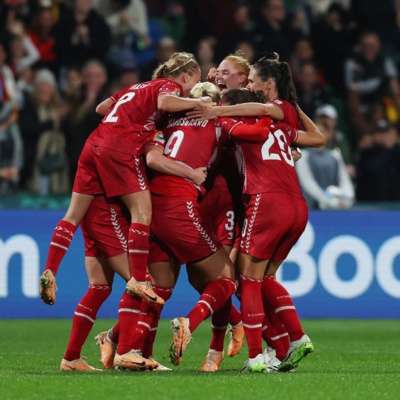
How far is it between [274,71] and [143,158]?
1.06m

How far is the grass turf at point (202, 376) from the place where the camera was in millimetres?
6250

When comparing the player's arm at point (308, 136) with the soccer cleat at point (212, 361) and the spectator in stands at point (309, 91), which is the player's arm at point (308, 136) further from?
the spectator in stands at point (309, 91)

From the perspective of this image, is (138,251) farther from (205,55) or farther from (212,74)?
(205,55)

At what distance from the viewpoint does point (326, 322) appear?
39.8 feet

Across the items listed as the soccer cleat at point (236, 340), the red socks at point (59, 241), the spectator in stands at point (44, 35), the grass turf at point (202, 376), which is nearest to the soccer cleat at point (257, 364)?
the grass turf at point (202, 376)

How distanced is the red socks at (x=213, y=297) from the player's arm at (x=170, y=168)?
2.21 ft

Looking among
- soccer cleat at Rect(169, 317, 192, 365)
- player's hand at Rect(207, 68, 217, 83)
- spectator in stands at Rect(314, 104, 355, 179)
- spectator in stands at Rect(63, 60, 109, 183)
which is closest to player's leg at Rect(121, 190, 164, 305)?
soccer cleat at Rect(169, 317, 192, 365)

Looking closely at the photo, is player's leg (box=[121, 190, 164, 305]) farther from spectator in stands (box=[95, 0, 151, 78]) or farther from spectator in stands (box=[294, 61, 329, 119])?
spectator in stands (box=[95, 0, 151, 78])

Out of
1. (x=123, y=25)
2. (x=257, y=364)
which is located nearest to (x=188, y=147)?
(x=257, y=364)

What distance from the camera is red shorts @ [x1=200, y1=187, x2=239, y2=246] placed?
8055mm

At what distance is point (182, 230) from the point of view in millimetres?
7387

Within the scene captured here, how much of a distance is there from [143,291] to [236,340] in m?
1.29

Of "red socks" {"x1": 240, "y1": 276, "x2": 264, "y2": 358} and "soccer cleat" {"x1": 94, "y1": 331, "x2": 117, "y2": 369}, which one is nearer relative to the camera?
"red socks" {"x1": 240, "y1": 276, "x2": 264, "y2": 358}

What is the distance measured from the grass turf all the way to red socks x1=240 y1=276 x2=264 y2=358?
0.23m
